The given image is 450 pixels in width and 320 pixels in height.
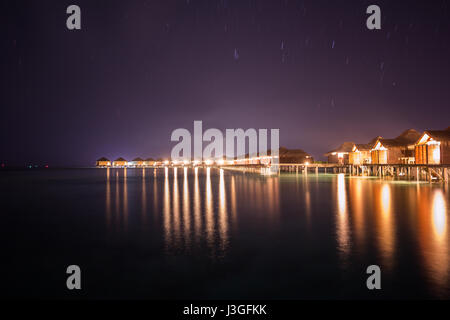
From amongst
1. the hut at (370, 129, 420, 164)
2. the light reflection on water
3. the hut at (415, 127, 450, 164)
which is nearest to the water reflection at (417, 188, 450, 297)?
the light reflection on water

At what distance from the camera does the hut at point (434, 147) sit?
29.8 metres

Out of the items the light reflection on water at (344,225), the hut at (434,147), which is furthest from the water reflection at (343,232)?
the hut at (434,147)

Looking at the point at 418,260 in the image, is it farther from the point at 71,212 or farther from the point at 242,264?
the point at 71,212

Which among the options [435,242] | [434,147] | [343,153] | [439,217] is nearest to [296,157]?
[343,153]

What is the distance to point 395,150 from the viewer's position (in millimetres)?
41750

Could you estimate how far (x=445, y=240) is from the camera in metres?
9.70

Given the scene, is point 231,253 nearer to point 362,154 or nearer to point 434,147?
point 434,147

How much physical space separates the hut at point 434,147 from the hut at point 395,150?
18.8 feet

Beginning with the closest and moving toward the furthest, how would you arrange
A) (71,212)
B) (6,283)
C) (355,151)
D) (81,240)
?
(6,283)
(81,240)
(71,212)
(355,151)

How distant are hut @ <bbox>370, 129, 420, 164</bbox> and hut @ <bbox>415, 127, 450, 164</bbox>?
5722 mm

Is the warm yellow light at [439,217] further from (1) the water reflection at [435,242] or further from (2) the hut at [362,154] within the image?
(2) the hut at [362,154]

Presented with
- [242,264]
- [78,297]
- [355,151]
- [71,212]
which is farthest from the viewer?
[355,151]

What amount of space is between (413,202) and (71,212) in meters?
20.9
